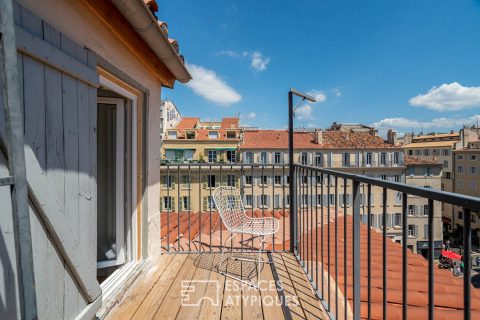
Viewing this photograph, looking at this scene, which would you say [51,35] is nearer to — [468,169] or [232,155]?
[232,155]

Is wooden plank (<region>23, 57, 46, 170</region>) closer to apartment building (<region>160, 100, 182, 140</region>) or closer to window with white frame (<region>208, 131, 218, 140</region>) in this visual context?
window with white frame (<region>208, 131, 218, 140</region>)

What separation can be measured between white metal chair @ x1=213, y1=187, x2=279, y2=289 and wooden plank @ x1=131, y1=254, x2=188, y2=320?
451 millimetres

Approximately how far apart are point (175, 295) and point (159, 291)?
0.54 ft

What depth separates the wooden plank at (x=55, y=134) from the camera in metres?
1.13

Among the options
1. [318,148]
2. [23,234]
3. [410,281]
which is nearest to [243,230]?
[410,281]

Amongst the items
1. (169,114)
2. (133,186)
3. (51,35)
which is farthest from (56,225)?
(169,114)

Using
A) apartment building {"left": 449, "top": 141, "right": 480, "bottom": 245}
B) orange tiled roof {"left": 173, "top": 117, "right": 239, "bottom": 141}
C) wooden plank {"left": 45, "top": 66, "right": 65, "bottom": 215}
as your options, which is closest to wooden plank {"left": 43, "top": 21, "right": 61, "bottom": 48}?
wooden plank {"left": 45, "top": 66, "right": 65, "bottom": 215}

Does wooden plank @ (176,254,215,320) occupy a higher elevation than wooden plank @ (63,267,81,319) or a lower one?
lower

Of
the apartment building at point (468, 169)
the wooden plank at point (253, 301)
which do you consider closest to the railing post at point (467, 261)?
the wooden plank at point (253, 301)

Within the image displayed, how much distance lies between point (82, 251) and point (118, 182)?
1.09m

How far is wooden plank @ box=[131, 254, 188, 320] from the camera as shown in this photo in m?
1.86

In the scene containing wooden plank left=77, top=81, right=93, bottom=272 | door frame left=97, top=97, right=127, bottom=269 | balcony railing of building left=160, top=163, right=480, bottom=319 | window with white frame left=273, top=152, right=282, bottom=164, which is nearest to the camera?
balcony railing of building left=160, top=163, right=480, bottom=319

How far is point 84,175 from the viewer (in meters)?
1.39

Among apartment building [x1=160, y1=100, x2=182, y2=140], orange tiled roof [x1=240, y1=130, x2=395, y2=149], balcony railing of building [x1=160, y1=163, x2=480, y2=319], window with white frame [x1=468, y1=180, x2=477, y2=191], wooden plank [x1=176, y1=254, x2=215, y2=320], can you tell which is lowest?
window with white frame [x1=468, y1=180, x2=477, y2=191]
